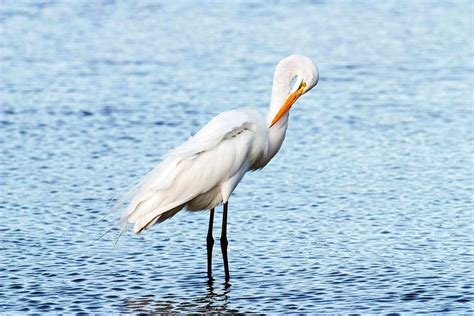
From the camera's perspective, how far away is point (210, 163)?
9461mm

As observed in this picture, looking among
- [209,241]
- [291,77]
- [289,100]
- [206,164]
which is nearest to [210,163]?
[206,164]

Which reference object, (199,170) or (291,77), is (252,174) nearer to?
(291,77)

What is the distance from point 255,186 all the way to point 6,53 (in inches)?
386

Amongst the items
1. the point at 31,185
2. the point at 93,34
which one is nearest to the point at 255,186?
the point at 31,185

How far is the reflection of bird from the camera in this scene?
9445 millimetres

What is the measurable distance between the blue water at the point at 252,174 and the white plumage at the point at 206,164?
1.88 ft

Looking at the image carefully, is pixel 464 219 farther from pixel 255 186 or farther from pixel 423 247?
pixel 255 186

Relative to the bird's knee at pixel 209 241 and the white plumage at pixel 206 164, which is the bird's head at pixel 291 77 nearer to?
the white plumage at pixel 206 164

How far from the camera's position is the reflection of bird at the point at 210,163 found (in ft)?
31.0

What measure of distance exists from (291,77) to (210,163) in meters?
1.03

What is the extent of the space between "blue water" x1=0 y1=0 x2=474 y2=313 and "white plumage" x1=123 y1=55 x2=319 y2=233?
0.57 meters

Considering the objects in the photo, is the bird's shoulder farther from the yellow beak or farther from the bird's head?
the bird's head

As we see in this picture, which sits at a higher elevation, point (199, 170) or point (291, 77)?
point (291, 77)

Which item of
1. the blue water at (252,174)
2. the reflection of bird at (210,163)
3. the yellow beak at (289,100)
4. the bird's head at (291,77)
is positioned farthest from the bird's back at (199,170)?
the blue water at (252,174)
